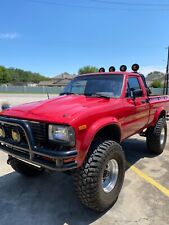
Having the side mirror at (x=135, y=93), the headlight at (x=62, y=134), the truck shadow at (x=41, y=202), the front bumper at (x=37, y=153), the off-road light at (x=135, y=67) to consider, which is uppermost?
the off-road light at (x=135, y=67)

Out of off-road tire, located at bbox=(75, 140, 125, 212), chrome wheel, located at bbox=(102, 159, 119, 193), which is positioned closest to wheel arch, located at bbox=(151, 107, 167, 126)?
chrome wheel, located at bbox=(102, 159, 119, 193)

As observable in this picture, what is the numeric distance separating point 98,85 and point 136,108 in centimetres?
87

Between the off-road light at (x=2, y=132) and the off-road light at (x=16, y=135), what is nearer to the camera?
the off-road light at (x=16, y=135)

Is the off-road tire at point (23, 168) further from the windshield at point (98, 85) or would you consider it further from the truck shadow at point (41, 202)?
the windshield at point (98, 85)

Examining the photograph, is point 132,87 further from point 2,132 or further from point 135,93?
point 2,132

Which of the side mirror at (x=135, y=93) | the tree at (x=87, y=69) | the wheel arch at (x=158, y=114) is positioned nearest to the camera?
the side mirror at (x=135, y=93)

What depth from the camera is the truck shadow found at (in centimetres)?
311

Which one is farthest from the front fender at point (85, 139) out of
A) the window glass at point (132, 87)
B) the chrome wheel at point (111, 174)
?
the window glass at point (132, 87)

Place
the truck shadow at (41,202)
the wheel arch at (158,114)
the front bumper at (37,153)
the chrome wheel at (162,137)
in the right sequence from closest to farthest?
the front bumper at (37,153) → the truck shadow at (41,202) → the wheel arch at (158,114) → the chrome wheel at (162,137)

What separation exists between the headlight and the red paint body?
0.06 m

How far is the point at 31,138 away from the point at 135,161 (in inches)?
124

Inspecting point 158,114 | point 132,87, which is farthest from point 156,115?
point 132,87

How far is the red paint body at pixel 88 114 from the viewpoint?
9.37 feet

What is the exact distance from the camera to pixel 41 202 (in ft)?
11.7
